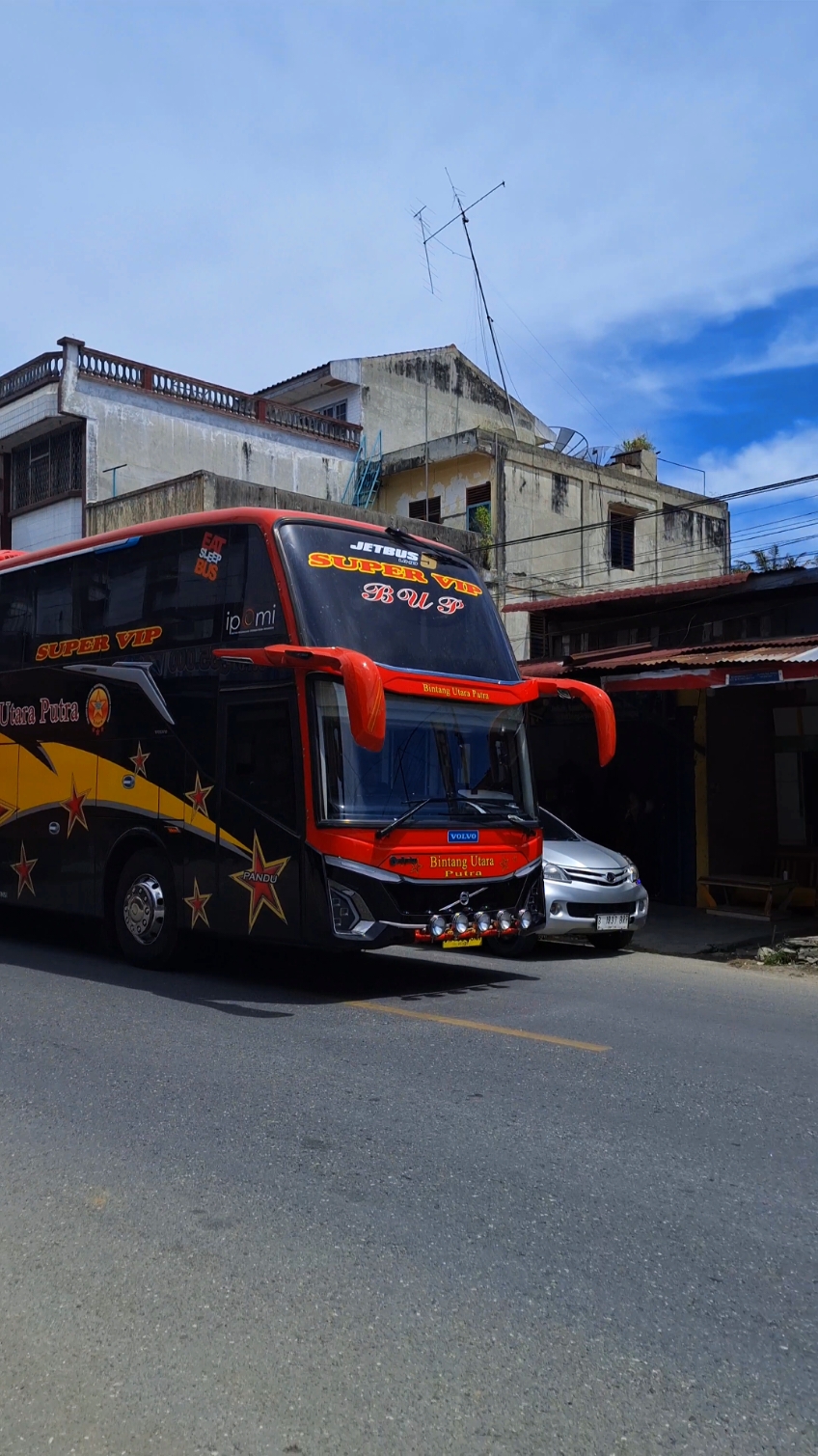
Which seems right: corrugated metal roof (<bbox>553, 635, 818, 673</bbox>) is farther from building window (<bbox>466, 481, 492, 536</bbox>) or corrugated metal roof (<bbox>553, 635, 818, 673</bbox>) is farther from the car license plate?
building window (<bbox>466, 481, 492, 536</bbox>)

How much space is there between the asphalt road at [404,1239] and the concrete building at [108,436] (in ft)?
68.7

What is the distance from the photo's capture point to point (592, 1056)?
755cm

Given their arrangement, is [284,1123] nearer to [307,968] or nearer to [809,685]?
[307,968]

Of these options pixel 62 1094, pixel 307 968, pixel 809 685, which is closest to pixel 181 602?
pixel 307 968

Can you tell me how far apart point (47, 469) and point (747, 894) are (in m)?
19.2

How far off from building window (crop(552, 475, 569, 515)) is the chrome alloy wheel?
22.7 metres

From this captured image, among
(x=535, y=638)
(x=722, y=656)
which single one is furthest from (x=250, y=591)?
(x=535, y=638)

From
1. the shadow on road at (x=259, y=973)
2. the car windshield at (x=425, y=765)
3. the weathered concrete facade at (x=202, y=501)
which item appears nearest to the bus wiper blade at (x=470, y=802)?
the car windshield at (x=425, y=765)

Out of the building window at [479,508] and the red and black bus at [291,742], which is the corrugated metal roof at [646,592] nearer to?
the red and black bus at [291,742]

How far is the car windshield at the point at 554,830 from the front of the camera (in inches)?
558

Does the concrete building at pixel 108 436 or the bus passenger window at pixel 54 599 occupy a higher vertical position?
the concrete building at pixel 108 436

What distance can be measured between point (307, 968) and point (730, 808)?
28.1 ft

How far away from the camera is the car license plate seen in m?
12.9

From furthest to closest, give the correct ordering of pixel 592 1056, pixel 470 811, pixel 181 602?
pixel 181 602 → pixel 470 811 → pixel 592 1056
